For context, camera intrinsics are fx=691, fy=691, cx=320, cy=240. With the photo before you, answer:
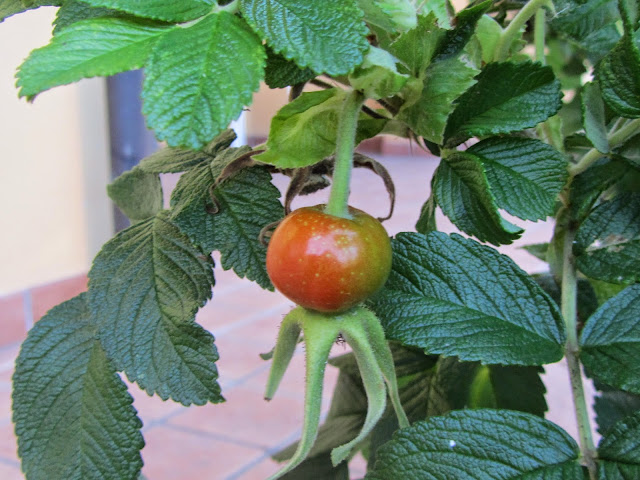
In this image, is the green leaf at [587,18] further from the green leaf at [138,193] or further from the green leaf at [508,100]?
the green leaf at [138,193]

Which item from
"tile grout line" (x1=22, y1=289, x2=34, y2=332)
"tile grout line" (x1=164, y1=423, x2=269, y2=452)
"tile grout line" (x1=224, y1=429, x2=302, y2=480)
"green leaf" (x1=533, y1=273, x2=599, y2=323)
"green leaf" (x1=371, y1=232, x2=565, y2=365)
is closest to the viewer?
"green leaf" (x1=371, y1=232, x2=565, y2=365)

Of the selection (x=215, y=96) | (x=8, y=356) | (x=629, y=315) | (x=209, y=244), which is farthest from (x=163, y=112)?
(x=8, y=356)

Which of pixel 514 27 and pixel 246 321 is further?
pixel 246 321

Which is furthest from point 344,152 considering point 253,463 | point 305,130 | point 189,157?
point 253,463

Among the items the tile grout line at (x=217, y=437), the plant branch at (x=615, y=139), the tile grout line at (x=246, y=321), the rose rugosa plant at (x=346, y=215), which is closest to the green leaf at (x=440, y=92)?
the rose rugosa plant at (x=346, y=215)

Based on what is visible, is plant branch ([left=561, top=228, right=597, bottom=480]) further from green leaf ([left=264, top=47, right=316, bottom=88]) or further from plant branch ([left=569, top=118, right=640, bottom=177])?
green leaf ([left=264, top=47, right=316, bottom=88])

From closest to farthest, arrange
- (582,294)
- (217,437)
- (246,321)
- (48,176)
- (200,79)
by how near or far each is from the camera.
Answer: (200,79) → (582,294) → (217,437) → (48,176) → (246,321)

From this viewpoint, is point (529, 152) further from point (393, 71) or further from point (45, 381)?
point (45, 381)

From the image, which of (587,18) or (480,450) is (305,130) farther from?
(587,18)

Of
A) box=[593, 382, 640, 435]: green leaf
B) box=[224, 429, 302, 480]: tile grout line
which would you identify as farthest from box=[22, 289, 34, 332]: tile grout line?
box=[593, 382, 640, 435]: green leaf
